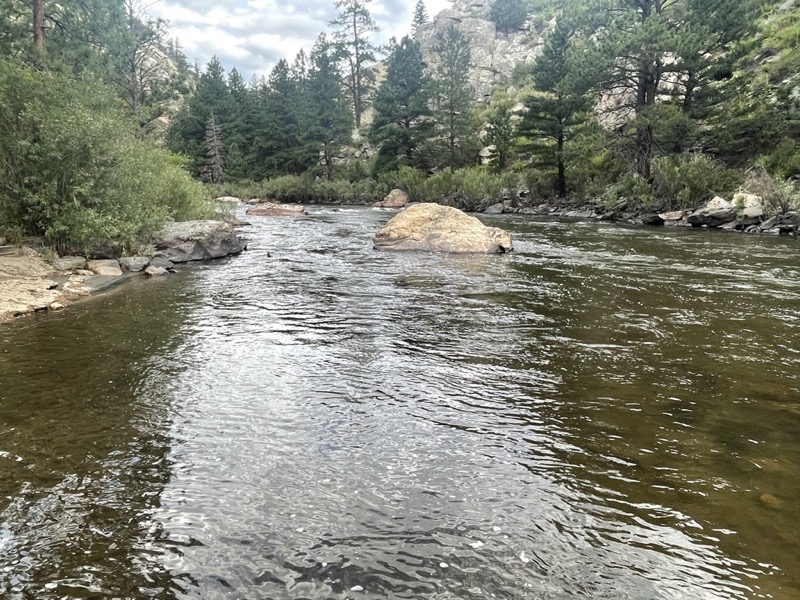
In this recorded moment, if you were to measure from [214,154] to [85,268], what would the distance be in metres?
53.8

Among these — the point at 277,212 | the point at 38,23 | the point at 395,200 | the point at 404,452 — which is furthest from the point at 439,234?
the point at 395,200

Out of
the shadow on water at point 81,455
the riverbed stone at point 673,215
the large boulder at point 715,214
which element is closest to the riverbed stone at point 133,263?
the shadow on water at point 81,455

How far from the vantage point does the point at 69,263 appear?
1257 centimetres

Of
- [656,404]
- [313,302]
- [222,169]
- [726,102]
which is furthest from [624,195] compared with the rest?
[222,169]

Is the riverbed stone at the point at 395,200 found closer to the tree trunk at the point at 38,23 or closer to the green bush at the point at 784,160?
the green bush at the point at 784,160

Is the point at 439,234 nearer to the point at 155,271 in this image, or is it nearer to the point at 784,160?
the point at 155,271

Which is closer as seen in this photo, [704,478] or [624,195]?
[704,478]

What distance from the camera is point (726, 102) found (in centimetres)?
2894

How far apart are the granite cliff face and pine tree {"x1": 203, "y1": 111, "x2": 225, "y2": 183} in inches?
1288

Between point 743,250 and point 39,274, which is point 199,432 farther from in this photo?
point 743,250

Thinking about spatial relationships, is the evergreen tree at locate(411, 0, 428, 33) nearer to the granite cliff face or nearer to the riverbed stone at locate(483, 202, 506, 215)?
the granite cliff face

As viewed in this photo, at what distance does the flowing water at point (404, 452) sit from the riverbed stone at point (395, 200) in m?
33.6

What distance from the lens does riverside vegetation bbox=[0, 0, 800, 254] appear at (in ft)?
42.2

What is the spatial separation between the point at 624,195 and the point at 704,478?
2650 centimetres
